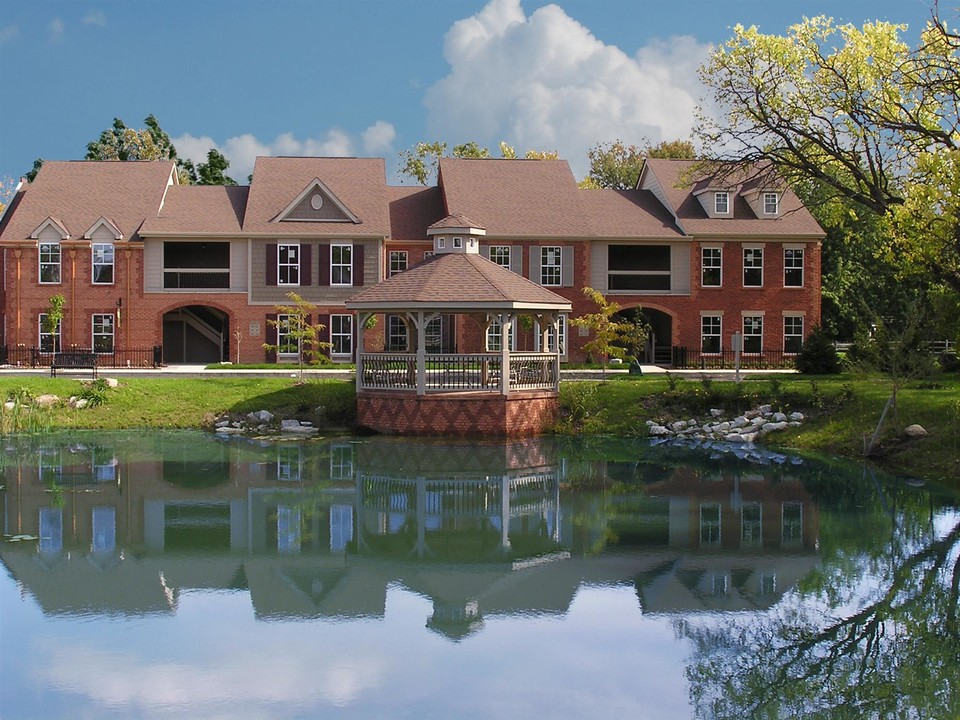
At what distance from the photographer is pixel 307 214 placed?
4078cm

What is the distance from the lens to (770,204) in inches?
1682

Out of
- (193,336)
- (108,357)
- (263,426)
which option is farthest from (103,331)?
(263,426)

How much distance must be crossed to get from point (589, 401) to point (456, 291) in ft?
16.3

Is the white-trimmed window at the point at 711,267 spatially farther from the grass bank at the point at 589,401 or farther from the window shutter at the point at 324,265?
the window shutter at the point at 324,265

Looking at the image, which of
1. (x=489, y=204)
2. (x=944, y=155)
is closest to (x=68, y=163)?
(x=489, y=204)

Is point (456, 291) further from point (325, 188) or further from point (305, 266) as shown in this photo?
point (325, 188)

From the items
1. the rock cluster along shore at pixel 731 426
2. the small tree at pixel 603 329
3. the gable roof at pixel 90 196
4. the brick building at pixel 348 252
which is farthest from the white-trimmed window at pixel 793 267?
the gable roof at pixel 90 196

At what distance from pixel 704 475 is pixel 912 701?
41.3 ft

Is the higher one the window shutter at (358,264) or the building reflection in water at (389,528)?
the window shutter at (358,264)

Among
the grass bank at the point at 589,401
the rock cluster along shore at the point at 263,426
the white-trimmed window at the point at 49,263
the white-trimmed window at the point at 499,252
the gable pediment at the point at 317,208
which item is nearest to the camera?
the grass bank at the point at 589,401

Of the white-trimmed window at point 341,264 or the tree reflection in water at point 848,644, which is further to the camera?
the white-trimmed window at point 341,264

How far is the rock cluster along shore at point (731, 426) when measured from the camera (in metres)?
28.3

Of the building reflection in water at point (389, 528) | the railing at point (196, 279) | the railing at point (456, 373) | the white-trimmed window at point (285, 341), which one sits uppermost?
the railing at point (196, 279)

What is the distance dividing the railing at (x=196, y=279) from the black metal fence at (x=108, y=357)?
8.09ft
